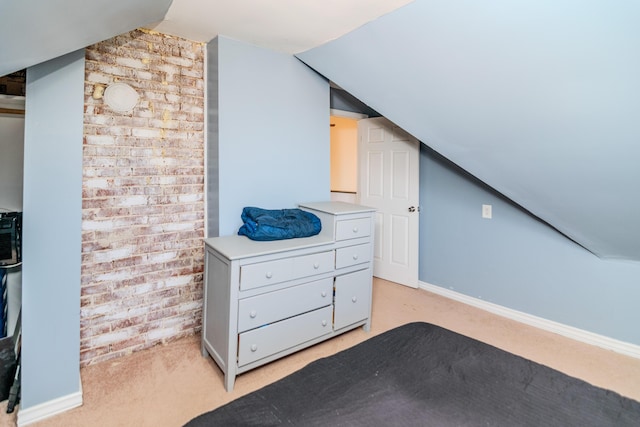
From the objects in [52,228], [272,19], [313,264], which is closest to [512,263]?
[313,264]

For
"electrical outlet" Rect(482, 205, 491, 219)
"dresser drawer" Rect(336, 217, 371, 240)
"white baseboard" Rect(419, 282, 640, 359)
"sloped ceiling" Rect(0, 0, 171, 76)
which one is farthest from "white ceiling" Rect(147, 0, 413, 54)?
"white baseboard" Rect(419, 282, 640, 359)

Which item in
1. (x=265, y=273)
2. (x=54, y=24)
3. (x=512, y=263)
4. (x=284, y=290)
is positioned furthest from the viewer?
(x=512, y=263)

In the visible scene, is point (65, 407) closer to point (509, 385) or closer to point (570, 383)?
point (509, 385)

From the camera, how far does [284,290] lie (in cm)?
210

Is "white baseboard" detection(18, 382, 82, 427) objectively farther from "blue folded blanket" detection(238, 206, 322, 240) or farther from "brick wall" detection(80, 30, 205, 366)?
"blue folded blanket" detection(238, 206, 322, 240)

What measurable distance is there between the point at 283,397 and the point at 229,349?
61 cm

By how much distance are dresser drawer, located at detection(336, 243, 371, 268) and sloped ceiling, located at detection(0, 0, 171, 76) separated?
177cm

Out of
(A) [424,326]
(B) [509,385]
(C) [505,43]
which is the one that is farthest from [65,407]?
(C) [505,43]

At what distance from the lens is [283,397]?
142 centimetres

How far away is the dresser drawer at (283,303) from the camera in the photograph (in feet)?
6.40

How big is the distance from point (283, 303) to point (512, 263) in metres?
2.09

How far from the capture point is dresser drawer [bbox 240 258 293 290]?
6.31ft

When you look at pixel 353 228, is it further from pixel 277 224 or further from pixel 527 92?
pixel 527 92

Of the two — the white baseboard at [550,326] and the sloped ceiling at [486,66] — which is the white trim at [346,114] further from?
the white baseboard at [550,326]
